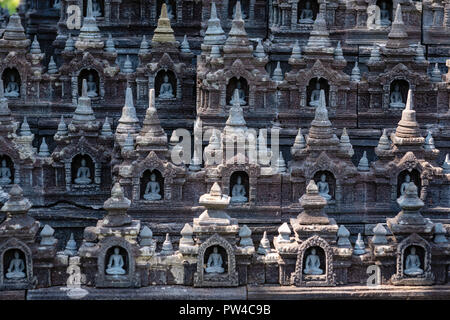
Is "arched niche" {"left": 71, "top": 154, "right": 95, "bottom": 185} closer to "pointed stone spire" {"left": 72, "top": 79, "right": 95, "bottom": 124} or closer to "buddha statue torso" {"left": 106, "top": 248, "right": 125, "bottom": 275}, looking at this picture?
"pointed stone spire" {"left": 72, "top": 79, "right": 95, "bottom": 124}

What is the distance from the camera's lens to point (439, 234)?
3878 cm

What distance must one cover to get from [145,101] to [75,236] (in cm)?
472

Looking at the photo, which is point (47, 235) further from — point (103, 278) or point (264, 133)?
point (264, 133)

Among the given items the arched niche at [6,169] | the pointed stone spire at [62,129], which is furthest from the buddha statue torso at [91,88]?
the arched niche at [6,169]

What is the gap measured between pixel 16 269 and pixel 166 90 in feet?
28.0

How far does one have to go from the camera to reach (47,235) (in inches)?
1508

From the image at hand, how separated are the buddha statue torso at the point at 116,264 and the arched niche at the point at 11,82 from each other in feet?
27.5

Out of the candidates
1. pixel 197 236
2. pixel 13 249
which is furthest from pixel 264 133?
pixel 13 249

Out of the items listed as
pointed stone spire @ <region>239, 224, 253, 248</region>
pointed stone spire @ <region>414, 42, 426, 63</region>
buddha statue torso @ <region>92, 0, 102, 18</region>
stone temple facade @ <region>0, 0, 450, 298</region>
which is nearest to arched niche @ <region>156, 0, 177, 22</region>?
stone temple facade @ <region>0, 0, 450, 298</region>

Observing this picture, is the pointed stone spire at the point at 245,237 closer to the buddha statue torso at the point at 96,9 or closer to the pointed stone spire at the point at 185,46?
the pointed stone spire at the point at 185,46

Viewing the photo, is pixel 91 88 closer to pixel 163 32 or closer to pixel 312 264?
pixel 163 32

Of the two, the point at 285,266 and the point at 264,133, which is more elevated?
the point at 264,133

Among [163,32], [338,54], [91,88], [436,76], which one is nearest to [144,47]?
[163,32]
